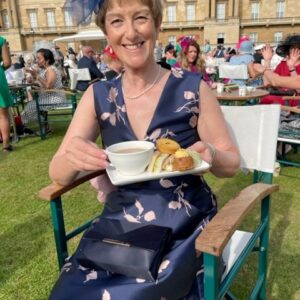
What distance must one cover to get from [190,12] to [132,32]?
4402 cm

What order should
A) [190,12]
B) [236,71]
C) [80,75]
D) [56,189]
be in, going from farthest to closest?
[190,12], [80,75], [236,71], [56,189]

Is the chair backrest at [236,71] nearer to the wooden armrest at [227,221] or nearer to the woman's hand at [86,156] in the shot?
the wooden armrest at [227,221]

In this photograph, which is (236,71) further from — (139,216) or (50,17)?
(50,17)

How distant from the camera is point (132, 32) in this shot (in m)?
1.21

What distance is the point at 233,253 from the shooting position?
1329 mm

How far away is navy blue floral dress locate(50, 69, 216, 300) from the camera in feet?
3.40

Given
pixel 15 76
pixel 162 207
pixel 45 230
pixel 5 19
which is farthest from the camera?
pixel 5 19

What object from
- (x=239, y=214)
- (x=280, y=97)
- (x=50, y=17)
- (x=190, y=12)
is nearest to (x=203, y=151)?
(x=239, y=214)

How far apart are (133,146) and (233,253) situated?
62 cm

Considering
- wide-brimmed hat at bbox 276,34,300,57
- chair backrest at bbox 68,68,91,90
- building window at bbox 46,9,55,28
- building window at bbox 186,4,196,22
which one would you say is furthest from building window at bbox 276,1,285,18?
wide-brimmed hat at bbox 276,34,300,57

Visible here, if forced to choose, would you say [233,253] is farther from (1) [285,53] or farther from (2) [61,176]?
(1) [285,53]

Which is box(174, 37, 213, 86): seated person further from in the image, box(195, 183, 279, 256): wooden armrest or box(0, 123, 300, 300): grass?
box(195, 183, 279, 256): wooden armrest

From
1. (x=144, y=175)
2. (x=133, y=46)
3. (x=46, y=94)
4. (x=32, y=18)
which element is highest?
(x=32, y=18)

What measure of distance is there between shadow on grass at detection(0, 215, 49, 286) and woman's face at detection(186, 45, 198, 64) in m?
3.37
